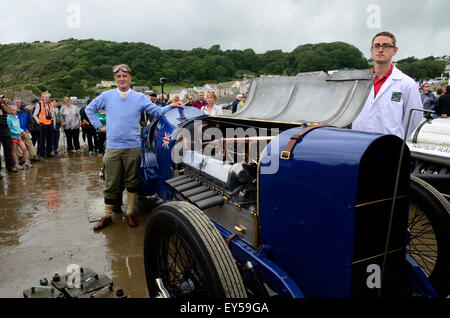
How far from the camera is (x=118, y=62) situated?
48.5m

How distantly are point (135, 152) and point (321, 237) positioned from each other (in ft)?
10.1

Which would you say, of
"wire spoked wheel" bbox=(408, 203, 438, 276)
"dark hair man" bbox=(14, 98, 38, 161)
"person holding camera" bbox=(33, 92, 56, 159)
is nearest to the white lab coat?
"wire spoked wheel" bbox=(408, 203, 438, 276)

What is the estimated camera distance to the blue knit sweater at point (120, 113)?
4.07 metres

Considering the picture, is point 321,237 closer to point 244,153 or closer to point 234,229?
point 234,229

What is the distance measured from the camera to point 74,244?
3.83 meters

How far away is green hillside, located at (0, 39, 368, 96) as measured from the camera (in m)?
55.8

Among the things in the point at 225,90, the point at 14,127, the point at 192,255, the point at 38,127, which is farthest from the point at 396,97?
the point at 225,90

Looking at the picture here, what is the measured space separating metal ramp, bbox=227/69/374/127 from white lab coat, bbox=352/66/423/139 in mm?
212

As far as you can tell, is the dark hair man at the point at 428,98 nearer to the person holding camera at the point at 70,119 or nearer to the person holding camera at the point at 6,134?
the person holding camera at the point at 70,119

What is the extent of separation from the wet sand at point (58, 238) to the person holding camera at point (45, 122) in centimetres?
270

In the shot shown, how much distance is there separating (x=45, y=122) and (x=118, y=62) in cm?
4307

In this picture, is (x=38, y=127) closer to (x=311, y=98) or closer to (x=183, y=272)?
(x=311, y=98)

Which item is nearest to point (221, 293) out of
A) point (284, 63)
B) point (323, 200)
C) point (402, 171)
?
point (323, 200)

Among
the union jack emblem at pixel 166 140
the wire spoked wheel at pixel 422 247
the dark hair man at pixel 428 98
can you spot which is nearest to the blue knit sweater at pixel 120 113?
the union jack emblem at pixel 166 140
